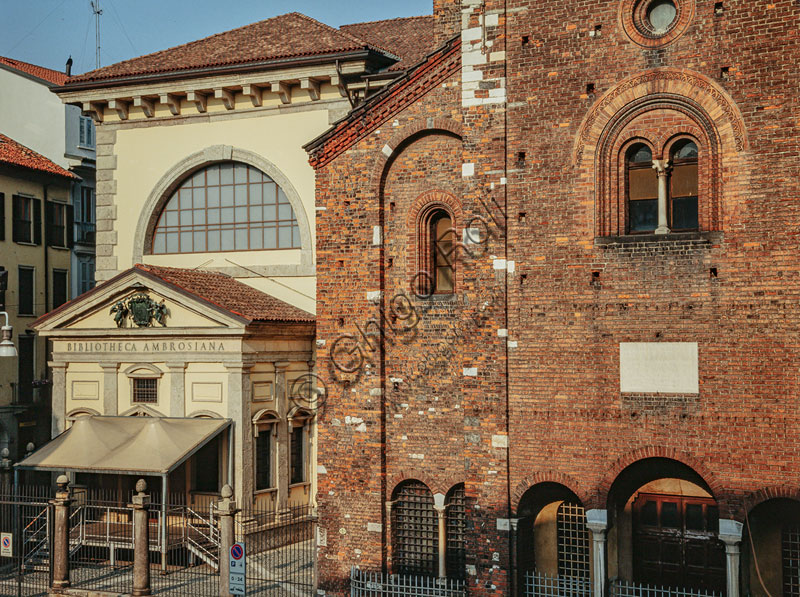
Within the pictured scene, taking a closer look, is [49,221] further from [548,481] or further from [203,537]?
[548,481]

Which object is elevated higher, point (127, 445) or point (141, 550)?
point (127, 445)

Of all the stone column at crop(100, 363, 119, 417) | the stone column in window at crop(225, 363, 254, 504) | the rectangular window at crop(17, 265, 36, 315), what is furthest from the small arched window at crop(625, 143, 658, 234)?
the rectangular window at crop(17, 265, 36, 315)

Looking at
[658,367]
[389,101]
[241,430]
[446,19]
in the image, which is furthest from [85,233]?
[658,367]

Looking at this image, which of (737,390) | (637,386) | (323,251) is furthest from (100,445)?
(737,390)

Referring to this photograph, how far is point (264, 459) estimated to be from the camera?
21656 millimetres

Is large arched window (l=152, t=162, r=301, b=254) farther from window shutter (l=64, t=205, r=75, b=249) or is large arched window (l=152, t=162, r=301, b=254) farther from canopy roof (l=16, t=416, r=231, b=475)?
window shutter (l=64, t=205, r=75, b=249)

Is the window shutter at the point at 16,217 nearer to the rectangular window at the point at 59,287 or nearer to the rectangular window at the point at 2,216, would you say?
the rectangular window at the point at 2,216

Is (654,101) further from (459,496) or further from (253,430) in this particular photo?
(253,430)

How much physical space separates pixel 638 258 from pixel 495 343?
8.96 ft

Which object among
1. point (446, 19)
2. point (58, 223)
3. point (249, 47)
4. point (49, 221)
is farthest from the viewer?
point (58, 223)

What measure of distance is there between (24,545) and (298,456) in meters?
6.05

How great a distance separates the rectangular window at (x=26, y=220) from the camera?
3042cm

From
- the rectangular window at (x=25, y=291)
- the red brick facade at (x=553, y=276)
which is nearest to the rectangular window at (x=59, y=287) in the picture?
the rectangular window at (x=25, y=291)

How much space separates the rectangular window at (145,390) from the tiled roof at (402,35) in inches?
346
